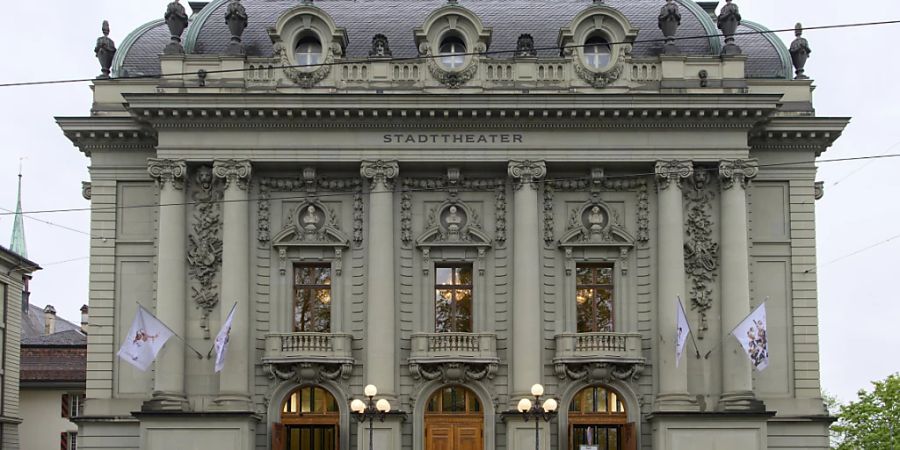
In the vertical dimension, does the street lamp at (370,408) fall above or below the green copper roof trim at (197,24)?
below

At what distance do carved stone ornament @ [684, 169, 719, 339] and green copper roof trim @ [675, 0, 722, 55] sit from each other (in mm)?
4516

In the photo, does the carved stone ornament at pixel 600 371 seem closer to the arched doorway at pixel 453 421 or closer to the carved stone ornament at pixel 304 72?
the arched doorway at pixel 453 421

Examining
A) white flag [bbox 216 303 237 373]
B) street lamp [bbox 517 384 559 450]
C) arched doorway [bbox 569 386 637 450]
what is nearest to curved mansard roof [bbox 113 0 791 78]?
white flag [bbox 216 303 237 373]

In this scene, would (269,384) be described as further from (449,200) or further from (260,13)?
(260,13)

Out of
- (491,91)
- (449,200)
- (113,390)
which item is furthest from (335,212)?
(113,390)

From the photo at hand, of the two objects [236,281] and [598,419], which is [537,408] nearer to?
[598,419]

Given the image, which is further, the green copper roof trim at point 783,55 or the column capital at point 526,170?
the green copper roof trim at point 783,55

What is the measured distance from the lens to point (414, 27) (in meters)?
45.1

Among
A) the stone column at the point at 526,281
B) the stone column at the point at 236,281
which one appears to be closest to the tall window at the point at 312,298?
the stone column at the point at 236,281

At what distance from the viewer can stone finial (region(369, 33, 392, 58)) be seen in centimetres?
4275

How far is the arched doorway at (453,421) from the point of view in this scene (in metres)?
41.5

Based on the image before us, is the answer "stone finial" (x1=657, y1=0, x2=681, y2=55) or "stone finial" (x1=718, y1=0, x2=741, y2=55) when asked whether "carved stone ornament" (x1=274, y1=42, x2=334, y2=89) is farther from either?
"stone finial" (x1=718, y1=0, x2=741, y2=55)

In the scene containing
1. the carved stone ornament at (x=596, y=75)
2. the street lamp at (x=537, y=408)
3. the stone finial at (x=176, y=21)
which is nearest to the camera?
the street lamp at (x=537, y=408)

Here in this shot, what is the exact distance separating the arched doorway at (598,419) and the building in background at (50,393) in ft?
105
